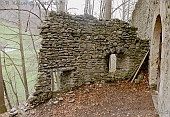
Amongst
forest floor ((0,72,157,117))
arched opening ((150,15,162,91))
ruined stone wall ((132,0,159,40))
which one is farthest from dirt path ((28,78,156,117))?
ruined stone wall ((132,0,159,40))

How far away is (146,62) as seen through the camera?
641 centimetres

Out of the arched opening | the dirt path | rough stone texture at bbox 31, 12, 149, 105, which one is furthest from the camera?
rough stone texture at bbox 31, 12, 149, 105

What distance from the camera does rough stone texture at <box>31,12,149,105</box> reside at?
5492mm

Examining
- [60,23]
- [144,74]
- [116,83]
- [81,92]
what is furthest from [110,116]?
[60,23]

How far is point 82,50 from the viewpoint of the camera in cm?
597

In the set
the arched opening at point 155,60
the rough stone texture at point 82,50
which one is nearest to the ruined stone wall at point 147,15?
the arched opening at point 155,60

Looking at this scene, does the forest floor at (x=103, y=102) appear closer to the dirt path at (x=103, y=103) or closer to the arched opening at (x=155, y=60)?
the dirt path at (x=103, y=103)

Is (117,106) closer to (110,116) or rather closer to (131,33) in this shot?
(110,116)

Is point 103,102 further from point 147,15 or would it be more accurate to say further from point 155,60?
point 147,15

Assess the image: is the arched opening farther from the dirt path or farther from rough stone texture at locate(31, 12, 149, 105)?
rough stone texture at locate(31, 12, 149, 105)

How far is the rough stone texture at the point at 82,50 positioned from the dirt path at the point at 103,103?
394 mm

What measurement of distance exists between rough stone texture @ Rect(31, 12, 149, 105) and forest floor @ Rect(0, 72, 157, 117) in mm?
356

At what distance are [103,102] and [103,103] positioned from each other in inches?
2.1

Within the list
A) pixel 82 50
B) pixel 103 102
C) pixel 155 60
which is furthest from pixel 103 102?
pixel 155 60
